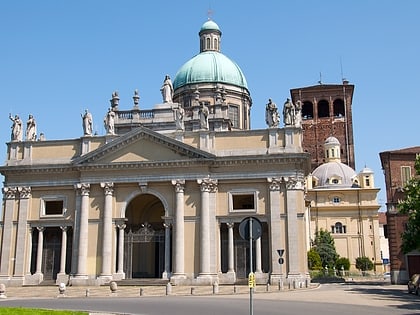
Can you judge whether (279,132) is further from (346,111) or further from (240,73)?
(346,111)

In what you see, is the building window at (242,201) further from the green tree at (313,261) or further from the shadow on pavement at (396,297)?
the green tree at (313,261)

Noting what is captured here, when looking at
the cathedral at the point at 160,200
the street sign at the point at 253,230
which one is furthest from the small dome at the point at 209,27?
the street sign at the point at 253,230

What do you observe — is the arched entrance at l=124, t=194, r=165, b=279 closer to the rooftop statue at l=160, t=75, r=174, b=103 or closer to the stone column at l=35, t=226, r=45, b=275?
the stone column at l=35, t=226, r=45, b=275

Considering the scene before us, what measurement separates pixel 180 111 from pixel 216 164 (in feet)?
20.7

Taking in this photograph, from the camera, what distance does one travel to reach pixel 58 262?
44344 millimetres

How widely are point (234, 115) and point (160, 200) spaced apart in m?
18.9

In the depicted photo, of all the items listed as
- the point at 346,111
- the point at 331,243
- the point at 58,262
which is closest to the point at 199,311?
the point at 58,262

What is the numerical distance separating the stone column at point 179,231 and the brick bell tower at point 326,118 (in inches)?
2150

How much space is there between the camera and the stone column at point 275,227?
40.1 metres

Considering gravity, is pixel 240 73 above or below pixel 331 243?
above

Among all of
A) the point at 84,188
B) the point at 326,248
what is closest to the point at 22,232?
the point at 84,188

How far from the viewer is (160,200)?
4375 centimetres

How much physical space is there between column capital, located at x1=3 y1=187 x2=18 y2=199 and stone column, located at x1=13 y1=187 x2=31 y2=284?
1.56 ft

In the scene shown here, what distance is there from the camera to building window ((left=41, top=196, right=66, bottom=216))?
44.5 metres
